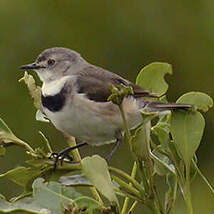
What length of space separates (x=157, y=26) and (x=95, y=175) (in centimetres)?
212

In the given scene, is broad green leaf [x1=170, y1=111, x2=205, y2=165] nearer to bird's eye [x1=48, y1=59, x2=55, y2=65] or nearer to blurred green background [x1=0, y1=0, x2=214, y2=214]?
bird's eye [x1=48, y1=59, x2=55, y2=65]

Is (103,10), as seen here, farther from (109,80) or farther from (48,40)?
(109,80)

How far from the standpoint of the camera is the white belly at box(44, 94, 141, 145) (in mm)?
2102

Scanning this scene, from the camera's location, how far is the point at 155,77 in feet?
5.33

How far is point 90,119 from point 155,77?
0.58 meters

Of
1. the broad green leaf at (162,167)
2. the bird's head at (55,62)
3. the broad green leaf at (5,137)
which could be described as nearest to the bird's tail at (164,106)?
the broad green leaf at (162,167)

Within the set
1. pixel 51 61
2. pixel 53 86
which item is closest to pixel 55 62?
pixel 51 61

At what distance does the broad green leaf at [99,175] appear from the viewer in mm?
1312

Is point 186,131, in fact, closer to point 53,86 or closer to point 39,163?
point 39,163

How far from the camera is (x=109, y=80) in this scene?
2258 mm

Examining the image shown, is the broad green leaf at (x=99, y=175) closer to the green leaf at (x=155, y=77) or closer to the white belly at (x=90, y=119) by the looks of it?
the green leaf at (x=155, y=77)

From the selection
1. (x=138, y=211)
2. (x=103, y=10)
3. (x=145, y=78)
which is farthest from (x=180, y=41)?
(x=145, y=78)

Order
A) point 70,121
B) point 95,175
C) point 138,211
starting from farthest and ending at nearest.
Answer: point 138,211 < point 70,121 < point 95,175

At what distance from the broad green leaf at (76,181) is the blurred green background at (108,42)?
1.86 metres
